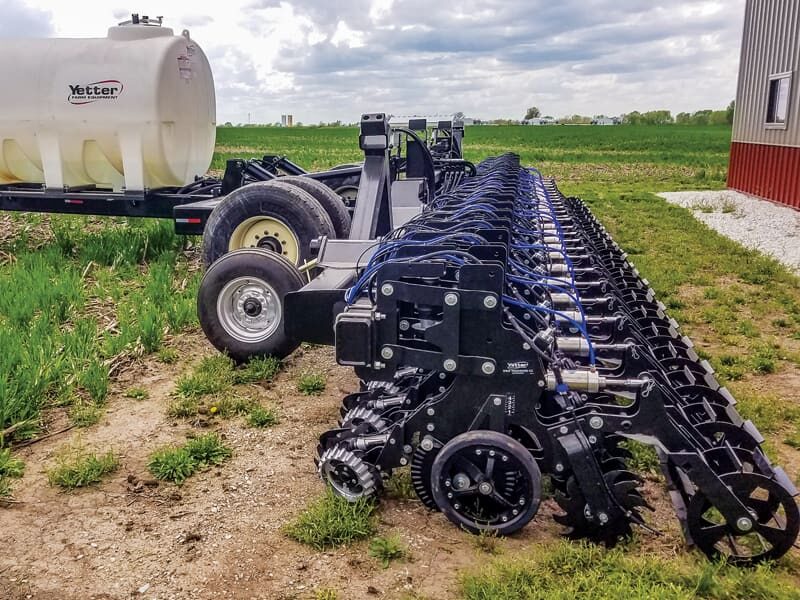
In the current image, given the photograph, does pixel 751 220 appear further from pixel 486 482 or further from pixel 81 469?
pixel 81 469

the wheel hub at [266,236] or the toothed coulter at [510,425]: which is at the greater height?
the wheel hub at [266,236]

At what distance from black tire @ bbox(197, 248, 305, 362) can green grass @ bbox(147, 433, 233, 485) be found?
106 centimetres

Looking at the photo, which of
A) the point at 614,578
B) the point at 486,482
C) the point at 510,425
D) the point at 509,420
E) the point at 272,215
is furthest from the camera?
the point at 272,215

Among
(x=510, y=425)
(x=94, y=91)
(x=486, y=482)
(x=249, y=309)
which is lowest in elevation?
(x=486, y=482)

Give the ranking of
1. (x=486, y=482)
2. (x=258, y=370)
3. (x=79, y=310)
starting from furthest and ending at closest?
(x=79, y=310) → (x=258, y=370) → (x=486, y=482)

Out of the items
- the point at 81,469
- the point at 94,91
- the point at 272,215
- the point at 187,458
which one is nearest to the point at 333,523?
the point at 187,458

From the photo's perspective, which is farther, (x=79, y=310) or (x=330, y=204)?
(x=330, y=204)

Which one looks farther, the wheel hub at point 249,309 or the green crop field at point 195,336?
the wheel hub at point 249,309

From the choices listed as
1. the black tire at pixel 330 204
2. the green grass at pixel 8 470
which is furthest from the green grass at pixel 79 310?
the black tire at pixel 330 204

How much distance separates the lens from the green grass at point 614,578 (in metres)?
2.79

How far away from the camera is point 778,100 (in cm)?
1382

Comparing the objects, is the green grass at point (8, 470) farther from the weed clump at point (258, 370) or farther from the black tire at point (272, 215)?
the black tire at point (272, 215)

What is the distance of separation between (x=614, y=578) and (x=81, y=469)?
8.77 ft

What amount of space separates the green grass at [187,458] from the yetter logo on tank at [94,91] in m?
5.19
